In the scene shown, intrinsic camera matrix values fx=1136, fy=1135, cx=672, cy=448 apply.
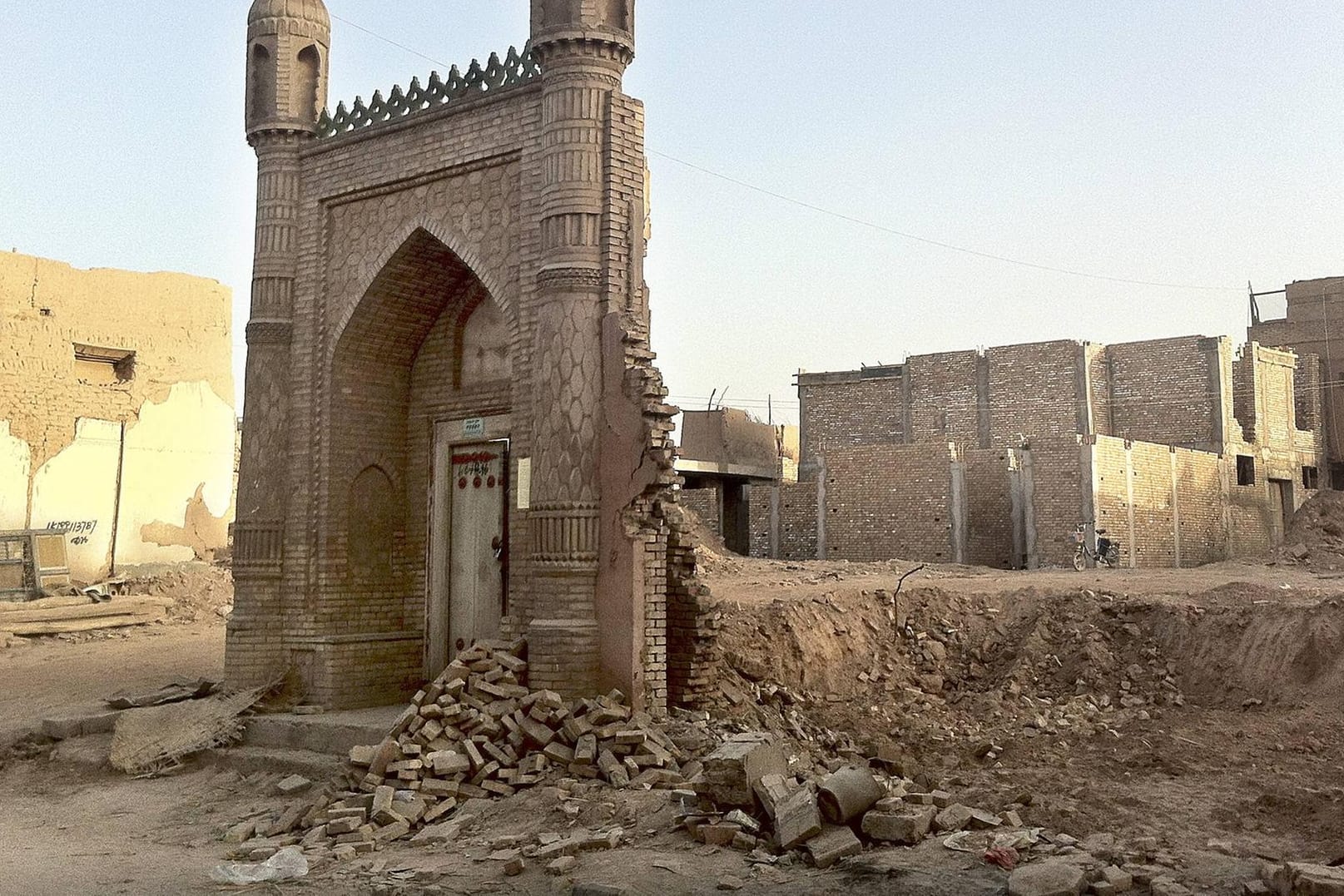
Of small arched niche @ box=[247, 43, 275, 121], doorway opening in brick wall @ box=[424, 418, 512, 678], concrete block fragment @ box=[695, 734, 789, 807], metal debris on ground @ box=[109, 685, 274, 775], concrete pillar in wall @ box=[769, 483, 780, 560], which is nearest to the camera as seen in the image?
concrete block fragment @ box=[695, 734, 789, 807]

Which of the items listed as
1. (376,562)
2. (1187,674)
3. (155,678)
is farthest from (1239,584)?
(155,678)

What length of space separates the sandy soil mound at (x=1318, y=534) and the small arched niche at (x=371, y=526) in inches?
764

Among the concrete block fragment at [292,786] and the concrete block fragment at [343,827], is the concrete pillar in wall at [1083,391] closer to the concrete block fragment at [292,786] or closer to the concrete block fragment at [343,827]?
the concrete block fragment at [292,786]

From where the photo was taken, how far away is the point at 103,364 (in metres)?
19.8

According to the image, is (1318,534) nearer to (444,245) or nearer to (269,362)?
(444,245)

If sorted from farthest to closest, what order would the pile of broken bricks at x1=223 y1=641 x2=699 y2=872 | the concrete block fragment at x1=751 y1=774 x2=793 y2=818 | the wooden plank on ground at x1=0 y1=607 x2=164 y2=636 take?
the wooden plank on ground at x1=0 y1=607 x2=164 y2=636 < the pile of broken bricks at x1=223 y1=641 x2=699 y2=872 < the concrete block fragment at x1=751 y1=774 x2=793 y2=818

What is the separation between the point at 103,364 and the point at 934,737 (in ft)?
52.2

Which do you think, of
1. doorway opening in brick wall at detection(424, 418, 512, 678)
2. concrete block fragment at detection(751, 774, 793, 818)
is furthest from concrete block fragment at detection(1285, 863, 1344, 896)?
doorway opening in brick wall at detection(424, 418, 512, 678)

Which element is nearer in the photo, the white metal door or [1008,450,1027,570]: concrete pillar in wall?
the white metal door

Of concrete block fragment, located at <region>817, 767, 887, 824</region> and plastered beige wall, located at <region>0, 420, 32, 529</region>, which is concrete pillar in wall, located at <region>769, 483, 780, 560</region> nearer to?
plastered beige wall, located at <region>0, 420, 32, 529</region>

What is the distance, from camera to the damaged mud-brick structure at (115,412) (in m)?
18.3

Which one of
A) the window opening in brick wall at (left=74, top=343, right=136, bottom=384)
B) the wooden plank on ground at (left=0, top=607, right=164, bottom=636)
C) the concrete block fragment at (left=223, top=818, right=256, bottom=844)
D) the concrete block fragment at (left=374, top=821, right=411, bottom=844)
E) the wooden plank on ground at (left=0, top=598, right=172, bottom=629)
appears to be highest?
the window opening in brick wall at (left=74, top=343, right=136, bottom=384)

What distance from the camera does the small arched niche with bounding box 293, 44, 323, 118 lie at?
11453 mm

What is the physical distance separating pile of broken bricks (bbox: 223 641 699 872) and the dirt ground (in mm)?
255
